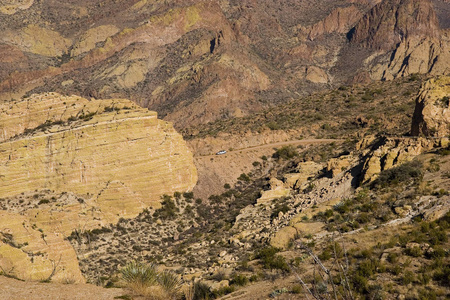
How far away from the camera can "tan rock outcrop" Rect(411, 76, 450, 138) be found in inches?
1423

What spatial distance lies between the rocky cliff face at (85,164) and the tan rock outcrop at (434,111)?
28.1 meters

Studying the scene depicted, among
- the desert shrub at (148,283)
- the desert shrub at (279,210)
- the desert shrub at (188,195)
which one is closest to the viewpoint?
the desert shrub at (148,283)

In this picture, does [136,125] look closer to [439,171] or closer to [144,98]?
[439,171]

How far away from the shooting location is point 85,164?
172ft

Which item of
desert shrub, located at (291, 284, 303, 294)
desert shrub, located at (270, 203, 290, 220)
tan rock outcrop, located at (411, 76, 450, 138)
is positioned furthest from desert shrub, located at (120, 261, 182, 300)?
tan rock outcrop, located at (411, 76, 450, 138)

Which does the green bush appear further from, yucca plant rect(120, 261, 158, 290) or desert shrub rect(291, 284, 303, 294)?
desert shrub rect(291, 284, 303, 294)

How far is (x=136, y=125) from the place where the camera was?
53938mm

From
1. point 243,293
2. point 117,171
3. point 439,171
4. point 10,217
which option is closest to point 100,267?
point 10,217

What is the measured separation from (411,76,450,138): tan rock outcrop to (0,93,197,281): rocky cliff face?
92.2 ft

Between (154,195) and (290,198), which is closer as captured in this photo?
(290,198)

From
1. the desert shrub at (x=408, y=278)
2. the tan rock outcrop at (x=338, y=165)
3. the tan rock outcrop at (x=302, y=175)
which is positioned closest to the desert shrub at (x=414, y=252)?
the desert shrub at (x=408, y=278)

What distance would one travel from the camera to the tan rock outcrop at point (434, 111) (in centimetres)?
3616

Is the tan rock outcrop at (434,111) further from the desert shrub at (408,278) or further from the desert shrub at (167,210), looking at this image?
the desert shrub at (167,210)

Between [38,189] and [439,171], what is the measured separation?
133 feet
